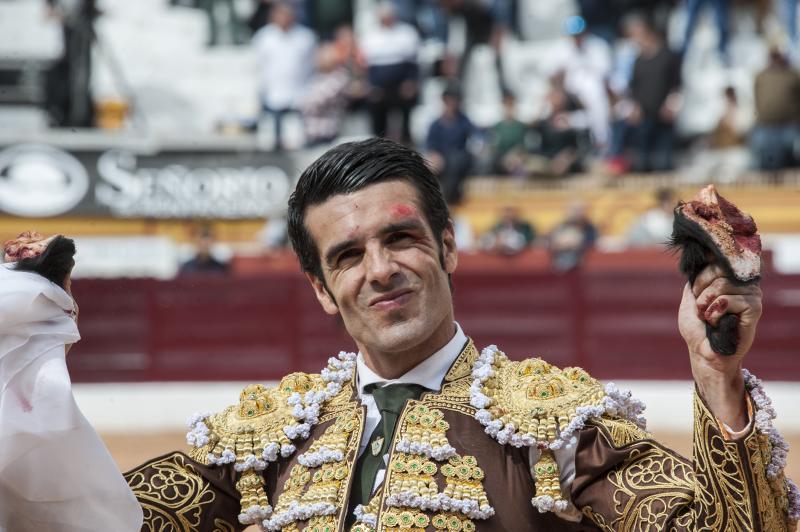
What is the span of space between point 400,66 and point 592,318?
2631mm

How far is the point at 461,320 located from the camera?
32.2ft

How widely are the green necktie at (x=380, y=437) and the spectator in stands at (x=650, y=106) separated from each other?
8.56 meters

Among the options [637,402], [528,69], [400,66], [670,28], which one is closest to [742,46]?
[670,28]

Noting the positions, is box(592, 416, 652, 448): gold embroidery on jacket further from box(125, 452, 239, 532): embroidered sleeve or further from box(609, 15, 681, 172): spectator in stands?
box(609, 15, 681, 172): spectator in stands

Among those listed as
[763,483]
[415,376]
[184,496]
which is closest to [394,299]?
[415,376]

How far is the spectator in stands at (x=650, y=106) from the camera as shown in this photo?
10.4 metres

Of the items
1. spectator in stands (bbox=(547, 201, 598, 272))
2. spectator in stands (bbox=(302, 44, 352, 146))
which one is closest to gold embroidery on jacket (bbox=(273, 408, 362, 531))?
spectator in stands (bbox=(547, 201, 598, 272))

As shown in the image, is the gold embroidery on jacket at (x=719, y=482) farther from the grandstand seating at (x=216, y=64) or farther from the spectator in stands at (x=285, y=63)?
the spectator in stands at (x=285, y=63)

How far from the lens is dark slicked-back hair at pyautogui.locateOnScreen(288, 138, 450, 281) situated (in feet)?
6.73

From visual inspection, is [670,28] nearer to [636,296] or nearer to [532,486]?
[636,296]

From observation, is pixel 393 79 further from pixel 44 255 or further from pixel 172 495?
pixel 44 255

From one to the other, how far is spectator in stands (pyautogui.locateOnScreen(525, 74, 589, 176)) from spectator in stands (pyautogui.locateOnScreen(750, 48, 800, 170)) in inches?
50.5

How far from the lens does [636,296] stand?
9641 mm

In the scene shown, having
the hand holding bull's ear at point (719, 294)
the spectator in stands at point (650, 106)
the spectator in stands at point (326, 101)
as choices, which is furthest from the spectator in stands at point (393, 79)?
the hand holding bull's ear at point (719, 294)
